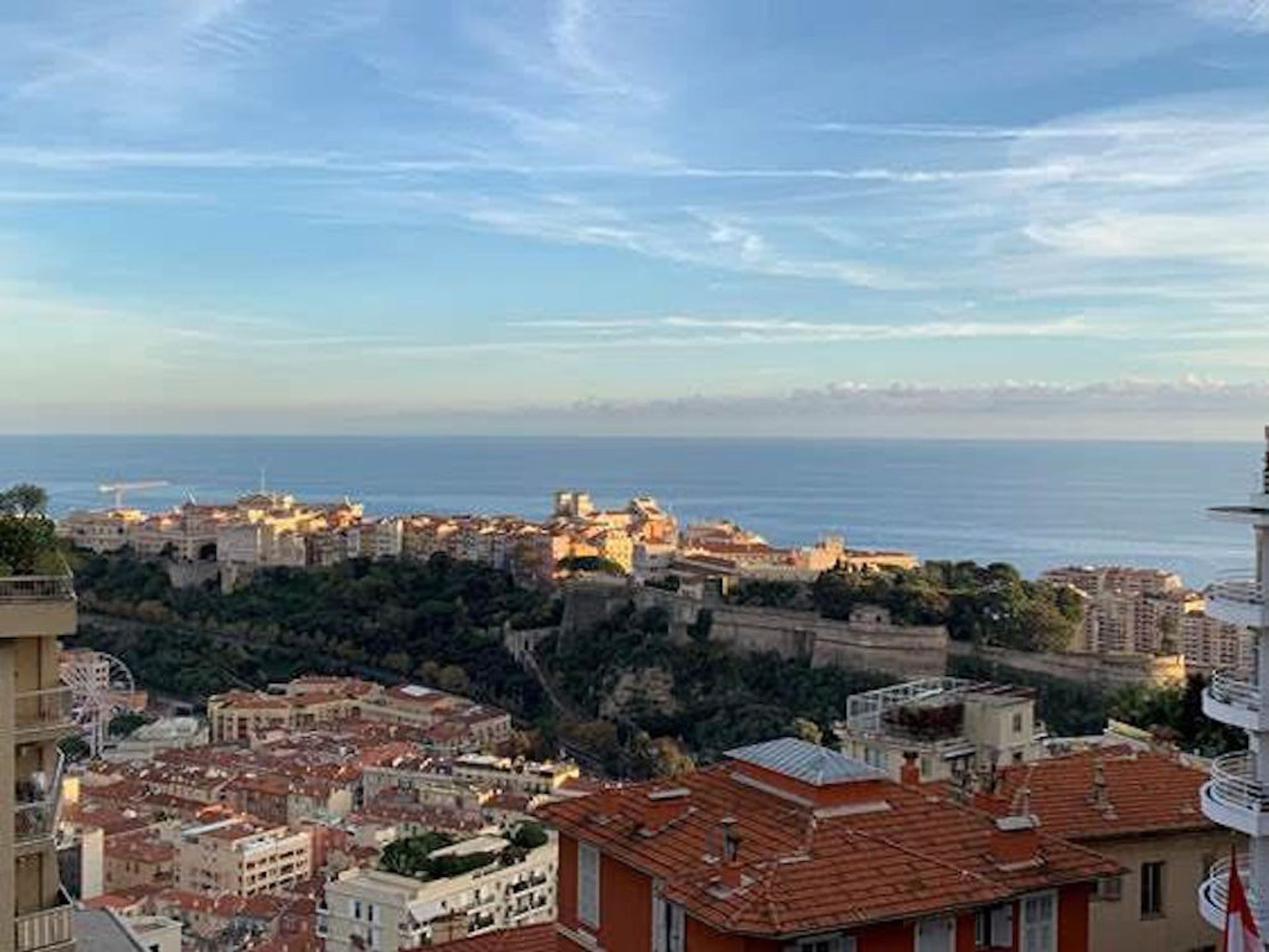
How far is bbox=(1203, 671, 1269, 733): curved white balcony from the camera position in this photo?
5.76 m

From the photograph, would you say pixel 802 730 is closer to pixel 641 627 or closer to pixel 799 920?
pixel 641 627

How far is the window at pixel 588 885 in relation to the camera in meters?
6.71

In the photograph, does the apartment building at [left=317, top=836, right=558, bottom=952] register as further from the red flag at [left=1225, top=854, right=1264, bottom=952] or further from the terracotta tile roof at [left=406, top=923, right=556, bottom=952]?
the red flag at [left=1225, top=854, right=1264, bottom=952]

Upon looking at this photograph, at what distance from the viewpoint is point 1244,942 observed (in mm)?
4914

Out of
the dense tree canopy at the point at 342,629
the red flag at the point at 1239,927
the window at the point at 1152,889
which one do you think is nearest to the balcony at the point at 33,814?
the red flag at the point at 1239,927

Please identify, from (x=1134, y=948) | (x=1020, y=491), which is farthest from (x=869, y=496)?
(x=1134, y=948)

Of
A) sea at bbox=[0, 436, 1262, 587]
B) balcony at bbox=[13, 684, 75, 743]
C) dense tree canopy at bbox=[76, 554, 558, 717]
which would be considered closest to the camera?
balcony at bbox=[13, 684, 75, 743]

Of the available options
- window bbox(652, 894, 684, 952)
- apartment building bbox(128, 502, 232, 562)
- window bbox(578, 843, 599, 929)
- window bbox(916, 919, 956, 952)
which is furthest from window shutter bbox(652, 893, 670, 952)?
apartment building bbox(128, 502, 232, 562)

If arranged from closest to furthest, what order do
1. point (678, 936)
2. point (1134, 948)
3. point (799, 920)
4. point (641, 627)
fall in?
point (799, 920)
point (678, 936)
point (1134, 948)
point (641, 627)

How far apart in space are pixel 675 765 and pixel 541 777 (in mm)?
2639

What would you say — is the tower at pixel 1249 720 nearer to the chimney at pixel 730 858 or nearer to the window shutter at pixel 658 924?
the chimney at pixel 730 858

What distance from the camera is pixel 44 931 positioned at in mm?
6219

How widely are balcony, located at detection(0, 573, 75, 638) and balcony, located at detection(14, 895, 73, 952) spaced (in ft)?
4.26

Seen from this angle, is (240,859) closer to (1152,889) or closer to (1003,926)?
(1152,889)
